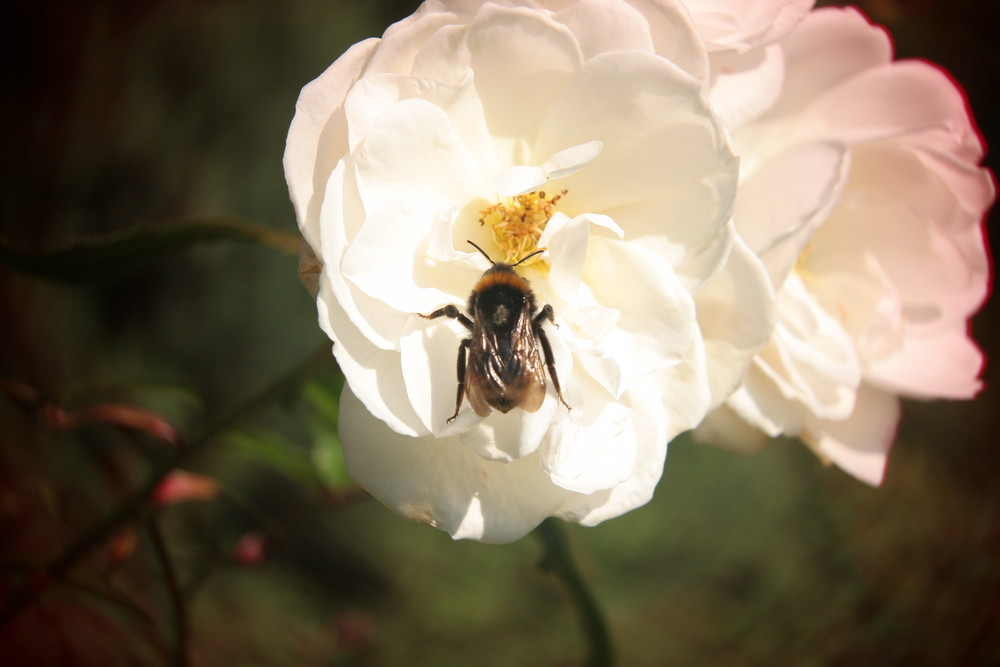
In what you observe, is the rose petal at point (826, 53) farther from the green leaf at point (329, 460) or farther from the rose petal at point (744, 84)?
the green leaf at point (329, 460)

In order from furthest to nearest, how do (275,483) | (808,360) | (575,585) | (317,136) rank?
(275,483) < (575,585) < (808,360) < (317,136)

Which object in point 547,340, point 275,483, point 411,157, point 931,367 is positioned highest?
point 411,157

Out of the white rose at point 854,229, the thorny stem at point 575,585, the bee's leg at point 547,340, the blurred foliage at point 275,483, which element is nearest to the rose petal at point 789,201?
the white rose at point 854,229

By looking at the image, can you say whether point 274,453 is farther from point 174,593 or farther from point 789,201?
point 789,201

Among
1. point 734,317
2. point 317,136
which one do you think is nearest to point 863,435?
point 734,317

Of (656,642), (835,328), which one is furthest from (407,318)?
(656,642)

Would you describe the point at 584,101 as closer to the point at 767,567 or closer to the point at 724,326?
the point at 724,326
